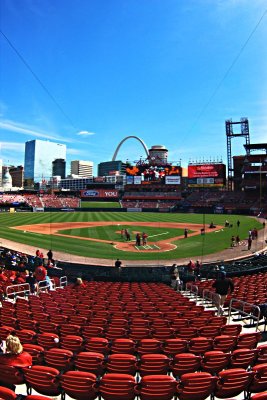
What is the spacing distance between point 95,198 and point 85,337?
10586 cm

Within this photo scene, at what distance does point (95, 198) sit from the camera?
112500 mm

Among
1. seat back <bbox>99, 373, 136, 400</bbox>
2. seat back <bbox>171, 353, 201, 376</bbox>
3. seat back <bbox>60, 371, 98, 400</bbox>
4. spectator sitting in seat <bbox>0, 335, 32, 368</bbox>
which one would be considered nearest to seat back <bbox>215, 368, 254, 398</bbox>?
seat back <bbox>171, 353, 201, 376</bbox>

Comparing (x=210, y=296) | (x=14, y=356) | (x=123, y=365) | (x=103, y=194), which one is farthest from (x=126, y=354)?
(x=103, y=194)

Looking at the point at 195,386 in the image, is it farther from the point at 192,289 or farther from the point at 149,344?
the point at 192,289

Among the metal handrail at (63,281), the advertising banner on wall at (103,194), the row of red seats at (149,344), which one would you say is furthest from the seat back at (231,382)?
the advertising banner on wall at (103,194)

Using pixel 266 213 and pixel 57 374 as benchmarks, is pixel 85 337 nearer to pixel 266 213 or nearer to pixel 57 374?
pixel 57 374

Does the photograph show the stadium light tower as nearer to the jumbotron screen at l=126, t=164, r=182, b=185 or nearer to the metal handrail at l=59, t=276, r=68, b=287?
the jumbotron screen at l=126, t=164, r=182, b=185

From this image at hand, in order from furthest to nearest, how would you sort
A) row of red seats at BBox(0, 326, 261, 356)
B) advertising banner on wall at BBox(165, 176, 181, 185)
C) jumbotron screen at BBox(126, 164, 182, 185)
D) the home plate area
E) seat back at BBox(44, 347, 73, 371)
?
jumbotron screen at BBox(126, 164, 182, 185) < advertising banner on wall at BBox(165, 176, 181, 185) < the home plate area < row of red seats at BBox(0, 326, 261, 356) < seat back at BBox(44, 347, 73, 371)

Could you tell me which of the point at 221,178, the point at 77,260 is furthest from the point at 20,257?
the point at 221,178

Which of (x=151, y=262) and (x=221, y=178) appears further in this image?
(x=221, y=178)

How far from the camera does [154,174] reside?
4208 inches

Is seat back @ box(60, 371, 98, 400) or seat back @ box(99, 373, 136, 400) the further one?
seat back @ box(60, 371, 98, 400)

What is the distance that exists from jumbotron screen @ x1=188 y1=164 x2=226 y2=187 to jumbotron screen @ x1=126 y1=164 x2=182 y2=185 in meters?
6.18

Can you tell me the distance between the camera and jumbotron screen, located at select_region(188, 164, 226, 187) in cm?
9444
